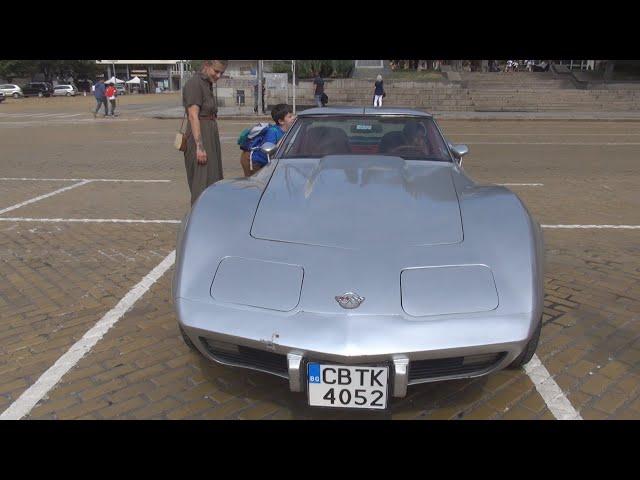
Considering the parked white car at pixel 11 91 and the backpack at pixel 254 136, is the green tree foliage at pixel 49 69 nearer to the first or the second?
the parked white car at pixel 11 91

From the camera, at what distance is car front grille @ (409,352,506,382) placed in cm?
217

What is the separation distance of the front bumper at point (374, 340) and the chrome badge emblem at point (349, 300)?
57 millimetres

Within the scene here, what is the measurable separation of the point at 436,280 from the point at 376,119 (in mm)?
2154

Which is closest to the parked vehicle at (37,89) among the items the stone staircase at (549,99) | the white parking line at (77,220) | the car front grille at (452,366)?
the stone staircase at (549,99)

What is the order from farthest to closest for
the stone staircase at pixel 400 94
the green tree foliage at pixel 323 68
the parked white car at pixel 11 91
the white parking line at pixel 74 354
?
the parked white car at pixel 11 91, the green tree foliage at pixel 323 68, the stone staircase at pixel 400 94, the white parking line at pixel 74 354

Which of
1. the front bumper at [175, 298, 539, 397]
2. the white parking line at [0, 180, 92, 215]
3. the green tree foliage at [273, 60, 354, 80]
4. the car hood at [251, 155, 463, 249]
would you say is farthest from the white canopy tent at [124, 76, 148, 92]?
the front bumper at [175, 298, 539, 397]

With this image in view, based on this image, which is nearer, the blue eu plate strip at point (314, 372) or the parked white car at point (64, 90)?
the blue eu plate strip at point (314, 372)

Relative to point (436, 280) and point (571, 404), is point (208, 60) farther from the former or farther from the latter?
point (571, 404)

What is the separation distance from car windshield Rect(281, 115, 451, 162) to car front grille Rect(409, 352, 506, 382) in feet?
6.11

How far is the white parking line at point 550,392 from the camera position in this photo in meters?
2.45

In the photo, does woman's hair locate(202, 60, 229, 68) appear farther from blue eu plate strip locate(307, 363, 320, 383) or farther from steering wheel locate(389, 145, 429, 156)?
blue eu plate strip locate(307, 363, 320, 383)

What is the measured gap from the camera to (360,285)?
2.26 m

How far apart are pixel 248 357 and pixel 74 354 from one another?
135 centimetres

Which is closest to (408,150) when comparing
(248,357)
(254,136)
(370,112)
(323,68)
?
(370,112)
